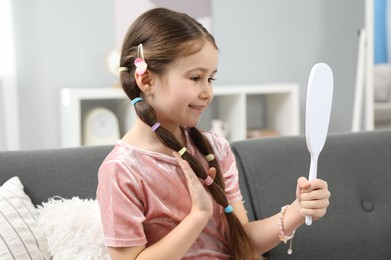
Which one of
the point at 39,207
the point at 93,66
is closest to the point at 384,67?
the point at 93,66

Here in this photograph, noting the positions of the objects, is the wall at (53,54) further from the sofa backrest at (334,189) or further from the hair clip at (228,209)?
the hair clip at (228,209)

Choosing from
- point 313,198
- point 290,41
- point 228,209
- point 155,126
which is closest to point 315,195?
point 313,198

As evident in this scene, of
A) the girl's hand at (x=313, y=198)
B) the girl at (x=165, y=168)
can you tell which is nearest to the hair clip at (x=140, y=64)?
the girl at (x=165, y=168)

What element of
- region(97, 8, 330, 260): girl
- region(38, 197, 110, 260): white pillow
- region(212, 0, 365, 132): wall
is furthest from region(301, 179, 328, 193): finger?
region(212, 0, 365, 132): wall

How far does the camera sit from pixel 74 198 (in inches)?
50.0

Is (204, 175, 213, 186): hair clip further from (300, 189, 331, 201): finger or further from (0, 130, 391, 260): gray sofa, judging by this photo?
(0, 130, 391, 260): gray sofa

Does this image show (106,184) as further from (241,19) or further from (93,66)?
(241,19)

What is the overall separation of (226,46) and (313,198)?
94.9 inches

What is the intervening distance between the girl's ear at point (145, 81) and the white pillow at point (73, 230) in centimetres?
41

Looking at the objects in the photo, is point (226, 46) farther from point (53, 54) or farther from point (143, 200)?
point (143, 200)

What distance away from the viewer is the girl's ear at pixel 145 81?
0.94 metres

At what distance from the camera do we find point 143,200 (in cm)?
97

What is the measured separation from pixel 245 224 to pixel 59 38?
6.48ft

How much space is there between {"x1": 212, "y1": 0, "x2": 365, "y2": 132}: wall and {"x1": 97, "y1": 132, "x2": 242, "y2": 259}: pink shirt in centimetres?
220
